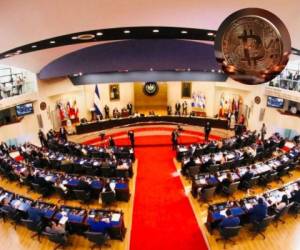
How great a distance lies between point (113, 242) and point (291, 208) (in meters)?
7.01

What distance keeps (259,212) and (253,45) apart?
276 inches

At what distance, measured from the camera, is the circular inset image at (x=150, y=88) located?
25453 millimetres

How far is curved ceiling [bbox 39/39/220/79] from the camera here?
598 inches

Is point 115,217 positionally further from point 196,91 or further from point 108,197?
point 196,91

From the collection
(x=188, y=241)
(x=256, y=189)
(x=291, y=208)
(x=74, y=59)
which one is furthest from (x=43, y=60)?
(x=291, y=208)

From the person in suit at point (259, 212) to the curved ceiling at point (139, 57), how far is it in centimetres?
892

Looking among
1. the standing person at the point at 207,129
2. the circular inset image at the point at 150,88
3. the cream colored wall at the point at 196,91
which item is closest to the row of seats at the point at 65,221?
the standing person at the point at 207,129

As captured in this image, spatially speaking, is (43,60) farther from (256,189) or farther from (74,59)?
(256,189)

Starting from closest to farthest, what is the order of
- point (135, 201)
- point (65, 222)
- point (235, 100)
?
point (65, 222) < point (135, 201) < point (235, 100)

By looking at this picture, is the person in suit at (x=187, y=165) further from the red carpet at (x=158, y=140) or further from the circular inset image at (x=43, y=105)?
the circular inset image at (x=43, y=105)

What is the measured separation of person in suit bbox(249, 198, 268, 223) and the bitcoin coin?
6.36 m

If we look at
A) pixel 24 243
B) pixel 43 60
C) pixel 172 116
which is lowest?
pixel 24 243

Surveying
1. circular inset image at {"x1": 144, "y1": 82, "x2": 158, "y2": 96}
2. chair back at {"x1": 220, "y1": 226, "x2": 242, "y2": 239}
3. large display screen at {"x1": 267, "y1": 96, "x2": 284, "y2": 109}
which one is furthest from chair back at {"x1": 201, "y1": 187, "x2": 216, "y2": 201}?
circular inset image at {"x1": 144, "y1": 82, "x2": 158, "y2": 96}

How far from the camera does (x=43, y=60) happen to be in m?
15.3
